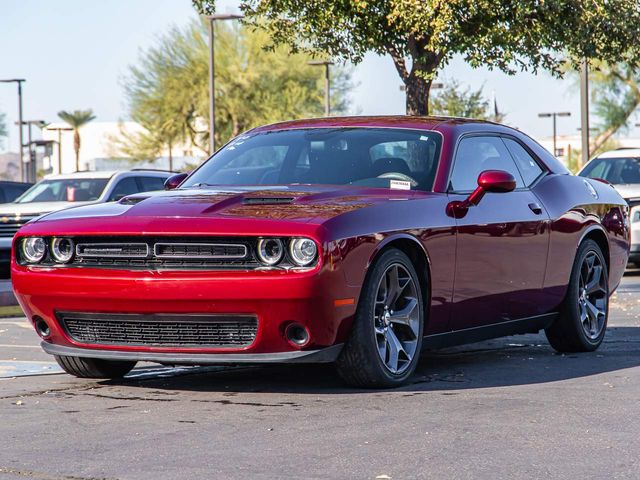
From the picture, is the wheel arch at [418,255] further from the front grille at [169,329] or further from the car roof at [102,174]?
the car roof at [102,174]

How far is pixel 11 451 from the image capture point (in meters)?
5.51

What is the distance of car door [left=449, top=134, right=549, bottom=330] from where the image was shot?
7.86m

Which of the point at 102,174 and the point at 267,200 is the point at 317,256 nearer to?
the point at 267,200

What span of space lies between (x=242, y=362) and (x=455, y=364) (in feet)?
6.61

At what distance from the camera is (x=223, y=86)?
5803 cm

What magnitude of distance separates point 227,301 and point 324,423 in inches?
33.9

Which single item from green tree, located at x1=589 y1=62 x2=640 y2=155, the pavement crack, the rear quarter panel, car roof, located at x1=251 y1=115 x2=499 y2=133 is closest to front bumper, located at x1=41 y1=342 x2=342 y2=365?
the pavement crack

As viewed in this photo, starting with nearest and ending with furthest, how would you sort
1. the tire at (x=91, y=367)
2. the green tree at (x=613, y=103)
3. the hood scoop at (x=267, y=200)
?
the hood scoop at (x=267, y=200) < the tire at (x=91, y=367) < the green tree at (x=613, y=103)

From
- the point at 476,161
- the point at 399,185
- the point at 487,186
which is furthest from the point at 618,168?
the point at 399,185

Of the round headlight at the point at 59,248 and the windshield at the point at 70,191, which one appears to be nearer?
the round headlight at the point at 59,248

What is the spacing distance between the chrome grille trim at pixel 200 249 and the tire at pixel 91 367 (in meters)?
1.18

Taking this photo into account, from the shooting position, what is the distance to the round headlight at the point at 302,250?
6.62m

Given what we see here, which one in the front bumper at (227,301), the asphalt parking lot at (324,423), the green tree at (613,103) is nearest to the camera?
the asphalt parking lot at (324,423)

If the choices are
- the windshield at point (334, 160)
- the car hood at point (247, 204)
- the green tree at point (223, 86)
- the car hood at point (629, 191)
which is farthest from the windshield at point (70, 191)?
the green tree at point (223, 86)
